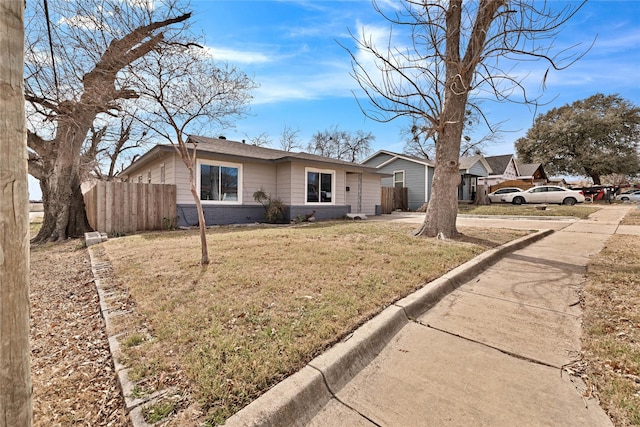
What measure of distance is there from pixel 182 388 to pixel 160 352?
536 millimetres

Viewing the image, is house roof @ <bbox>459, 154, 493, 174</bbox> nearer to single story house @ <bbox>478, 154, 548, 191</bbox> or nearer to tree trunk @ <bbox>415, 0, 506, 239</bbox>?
single story house @ <bbox>478, 154, 548, 191</bbox>

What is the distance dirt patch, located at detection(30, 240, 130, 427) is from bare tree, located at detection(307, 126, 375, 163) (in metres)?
34.5

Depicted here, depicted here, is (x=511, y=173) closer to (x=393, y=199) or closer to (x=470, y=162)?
(x=470, y=162)

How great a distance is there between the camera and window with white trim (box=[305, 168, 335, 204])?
42.6 ft

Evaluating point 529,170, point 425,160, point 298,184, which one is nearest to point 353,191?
point 298,184

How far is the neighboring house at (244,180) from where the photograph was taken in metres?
10.4

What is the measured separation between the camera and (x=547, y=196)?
2059 cm

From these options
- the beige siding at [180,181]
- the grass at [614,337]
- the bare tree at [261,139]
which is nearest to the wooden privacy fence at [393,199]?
the bare tree at [261,139]

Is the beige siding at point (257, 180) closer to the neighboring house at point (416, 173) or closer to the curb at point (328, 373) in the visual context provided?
the curb at point (328, 373)

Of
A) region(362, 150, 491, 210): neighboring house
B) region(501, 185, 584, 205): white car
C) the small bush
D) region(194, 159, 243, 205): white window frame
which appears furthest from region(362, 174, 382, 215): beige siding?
region(501, 185, 584, 205): white car

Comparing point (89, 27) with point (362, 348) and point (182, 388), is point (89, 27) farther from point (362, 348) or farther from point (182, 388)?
point (362, 348)

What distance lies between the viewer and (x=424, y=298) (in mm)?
3266

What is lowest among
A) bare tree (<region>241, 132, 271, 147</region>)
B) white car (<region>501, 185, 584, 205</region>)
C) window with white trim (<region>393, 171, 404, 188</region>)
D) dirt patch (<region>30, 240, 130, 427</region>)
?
dirt patch (<region>30, 240, 130, 427</region>)

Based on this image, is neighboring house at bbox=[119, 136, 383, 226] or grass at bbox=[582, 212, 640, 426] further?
neighboring house at bbox=[119, 136, 383, 226]
